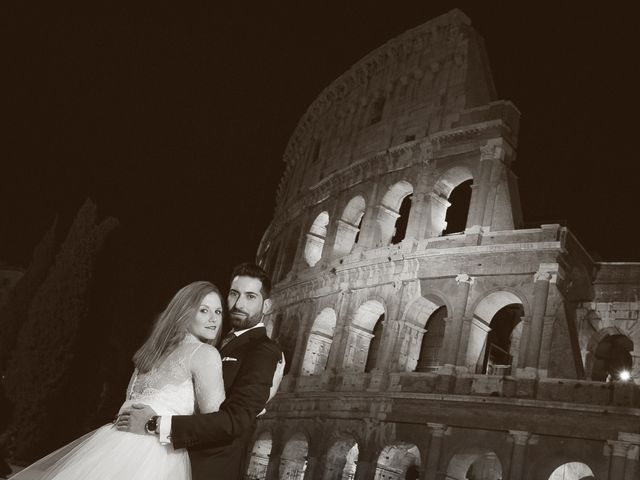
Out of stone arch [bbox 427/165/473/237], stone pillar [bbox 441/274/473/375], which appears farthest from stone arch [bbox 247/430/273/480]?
stone arch [bbox 427/165/473/237]

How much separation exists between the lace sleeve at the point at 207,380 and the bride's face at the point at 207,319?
292 millimetres

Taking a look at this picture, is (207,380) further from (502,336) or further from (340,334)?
(502,336)

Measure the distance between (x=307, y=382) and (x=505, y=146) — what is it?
9840mm

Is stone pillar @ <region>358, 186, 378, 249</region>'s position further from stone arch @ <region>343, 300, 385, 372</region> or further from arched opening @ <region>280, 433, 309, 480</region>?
arched opening @ <region>280, 433, 309, 480</region>

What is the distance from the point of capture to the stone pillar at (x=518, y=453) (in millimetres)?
15430

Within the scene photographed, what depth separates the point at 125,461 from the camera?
3350mm

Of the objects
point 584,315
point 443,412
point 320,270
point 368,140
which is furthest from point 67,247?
point 584,315

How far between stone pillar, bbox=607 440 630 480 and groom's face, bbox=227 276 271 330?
43.4 ft

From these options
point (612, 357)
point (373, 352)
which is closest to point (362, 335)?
point (373, 352)

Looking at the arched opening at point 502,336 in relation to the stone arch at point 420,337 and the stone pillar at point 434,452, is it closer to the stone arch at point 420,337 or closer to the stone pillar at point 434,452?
the stone arch at point 420,337

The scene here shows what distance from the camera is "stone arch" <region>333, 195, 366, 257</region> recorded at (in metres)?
23.7

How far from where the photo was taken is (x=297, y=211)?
27875 millimetres

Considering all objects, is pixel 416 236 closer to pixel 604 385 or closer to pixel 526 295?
pixel 526 295

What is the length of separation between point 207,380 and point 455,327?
15.4 metres
